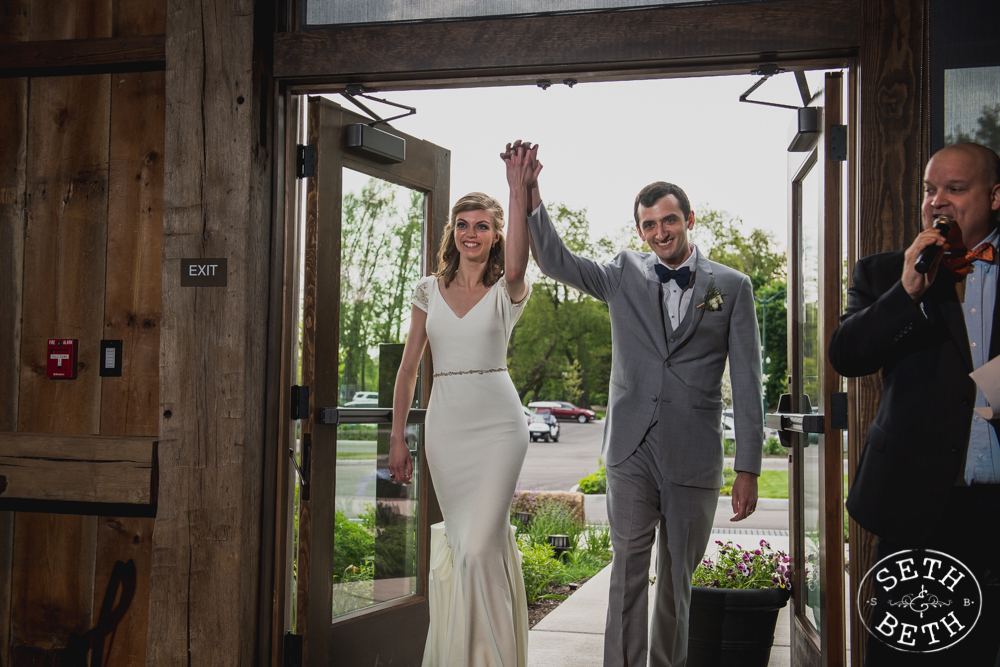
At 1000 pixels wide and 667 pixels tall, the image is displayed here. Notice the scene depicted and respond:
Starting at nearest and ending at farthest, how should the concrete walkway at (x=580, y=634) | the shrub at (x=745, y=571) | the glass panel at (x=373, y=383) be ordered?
the glass panel at (x=373, y=383)
the shrub at (x=745, y=571)
the concrete walkway at (x=580, y=634)

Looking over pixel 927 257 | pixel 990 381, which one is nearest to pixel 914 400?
pixel 990 381

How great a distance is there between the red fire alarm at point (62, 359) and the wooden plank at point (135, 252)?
0.14 metres

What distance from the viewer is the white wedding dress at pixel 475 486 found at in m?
3.03

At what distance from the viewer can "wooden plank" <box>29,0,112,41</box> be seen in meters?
3.29

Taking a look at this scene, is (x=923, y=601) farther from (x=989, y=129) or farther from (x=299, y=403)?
(x=299, y=403)

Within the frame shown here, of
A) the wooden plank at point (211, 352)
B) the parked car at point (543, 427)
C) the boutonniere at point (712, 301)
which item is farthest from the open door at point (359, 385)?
the parked car at point (543, 427)

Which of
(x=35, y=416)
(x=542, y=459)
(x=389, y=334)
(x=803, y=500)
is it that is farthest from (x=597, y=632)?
(x=542, y=459)

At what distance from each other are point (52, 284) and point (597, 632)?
323cm

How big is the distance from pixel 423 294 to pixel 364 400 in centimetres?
55

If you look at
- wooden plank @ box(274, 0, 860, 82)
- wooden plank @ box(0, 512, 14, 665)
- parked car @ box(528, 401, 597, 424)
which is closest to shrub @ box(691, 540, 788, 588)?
wooden plank @ box(274, 0, 860, 82)

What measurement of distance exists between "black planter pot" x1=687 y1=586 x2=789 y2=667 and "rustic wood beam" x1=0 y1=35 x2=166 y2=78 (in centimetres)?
307

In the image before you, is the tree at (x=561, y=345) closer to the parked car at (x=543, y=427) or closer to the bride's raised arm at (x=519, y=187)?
the parked car at (x=543, y=427)

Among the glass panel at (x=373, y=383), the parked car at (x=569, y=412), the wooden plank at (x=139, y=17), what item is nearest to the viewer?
the wooden plank at (x=139, y=17)

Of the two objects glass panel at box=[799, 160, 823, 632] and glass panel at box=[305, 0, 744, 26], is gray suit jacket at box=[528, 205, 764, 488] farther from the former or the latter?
glass panel at box=[305, 0, 744, 26]
